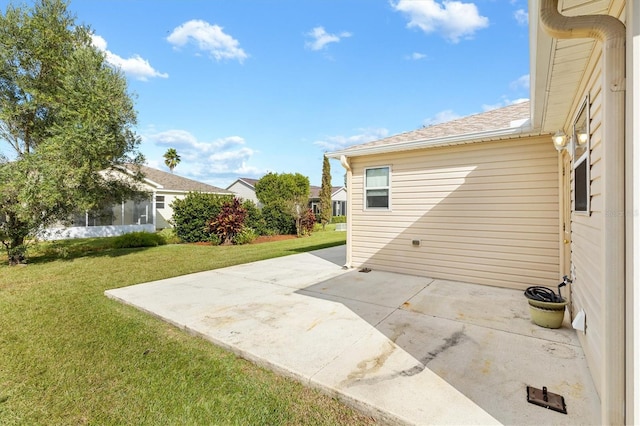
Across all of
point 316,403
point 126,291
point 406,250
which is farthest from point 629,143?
point 126,291

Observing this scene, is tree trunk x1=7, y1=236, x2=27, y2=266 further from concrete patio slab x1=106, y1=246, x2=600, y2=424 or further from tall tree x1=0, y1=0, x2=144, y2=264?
concrete patio slab x1=106, y1=246, x2=600, y2=424

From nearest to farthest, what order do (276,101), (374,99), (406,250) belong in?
(406,250)
(374,99)
(276,101)

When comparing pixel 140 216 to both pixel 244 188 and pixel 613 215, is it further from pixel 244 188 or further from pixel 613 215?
pixel 613 215

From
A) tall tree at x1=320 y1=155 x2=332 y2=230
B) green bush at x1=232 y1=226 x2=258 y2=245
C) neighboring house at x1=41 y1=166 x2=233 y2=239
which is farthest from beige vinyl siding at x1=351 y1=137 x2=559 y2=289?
tall tree at x1=320 y1=155 x2=332 y2=230

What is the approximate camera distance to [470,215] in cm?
559

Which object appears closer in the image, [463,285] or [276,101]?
[463,285]

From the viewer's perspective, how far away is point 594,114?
8.06 ft

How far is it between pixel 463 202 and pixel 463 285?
160 cm

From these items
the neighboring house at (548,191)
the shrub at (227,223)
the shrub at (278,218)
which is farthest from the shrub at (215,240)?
the neighboring house at (548,191)

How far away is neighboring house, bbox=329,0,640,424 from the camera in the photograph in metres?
1.42

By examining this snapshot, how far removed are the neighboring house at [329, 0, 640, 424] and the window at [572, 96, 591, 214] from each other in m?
0.02

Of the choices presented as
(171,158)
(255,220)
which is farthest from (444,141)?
(171,158)

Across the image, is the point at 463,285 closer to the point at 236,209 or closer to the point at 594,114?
the point at 594,114

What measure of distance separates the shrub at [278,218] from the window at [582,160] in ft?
44.9
